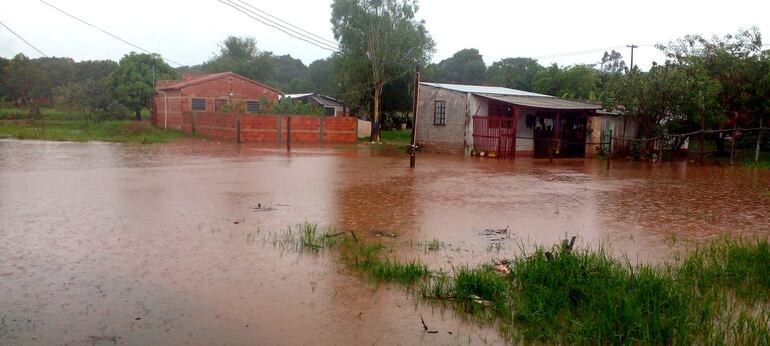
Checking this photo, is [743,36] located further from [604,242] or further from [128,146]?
[128,146]

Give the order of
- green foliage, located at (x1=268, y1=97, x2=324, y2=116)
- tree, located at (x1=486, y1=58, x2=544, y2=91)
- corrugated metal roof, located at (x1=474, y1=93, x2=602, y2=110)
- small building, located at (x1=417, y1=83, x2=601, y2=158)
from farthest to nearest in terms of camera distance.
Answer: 1. tree, located at (x1=486, y1=58, x2=544, y2=91)
2. green foliage, located at (x1=268, y1=97, x2=324, y2=116)
3. small building, located at (x1=417, y1=83, x2=601, y2=158)
4. corrugated metal roof, located at (x1=474, y1=93, x2=602, y2=110)

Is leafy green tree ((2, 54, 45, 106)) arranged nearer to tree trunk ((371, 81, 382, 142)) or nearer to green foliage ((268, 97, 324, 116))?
green foliage ((268, 97, 324, 116))

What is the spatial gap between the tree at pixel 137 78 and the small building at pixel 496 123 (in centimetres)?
2393

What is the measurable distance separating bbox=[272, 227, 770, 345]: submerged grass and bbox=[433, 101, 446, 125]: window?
21143 mm

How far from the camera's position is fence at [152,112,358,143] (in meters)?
31.3

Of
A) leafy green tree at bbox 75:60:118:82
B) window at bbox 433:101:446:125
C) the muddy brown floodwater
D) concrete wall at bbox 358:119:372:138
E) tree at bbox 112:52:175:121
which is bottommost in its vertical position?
the muddy brown floodwater

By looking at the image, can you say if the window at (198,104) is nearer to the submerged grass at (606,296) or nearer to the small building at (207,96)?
the small building at (207,96)

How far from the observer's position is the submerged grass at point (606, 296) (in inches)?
191

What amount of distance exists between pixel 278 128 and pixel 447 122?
9.40m

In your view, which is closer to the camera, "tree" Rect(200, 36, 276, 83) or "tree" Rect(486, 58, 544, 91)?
"tree" Rect(486, 58, 544, 91)

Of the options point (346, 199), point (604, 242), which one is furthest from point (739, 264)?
point (346, 199)

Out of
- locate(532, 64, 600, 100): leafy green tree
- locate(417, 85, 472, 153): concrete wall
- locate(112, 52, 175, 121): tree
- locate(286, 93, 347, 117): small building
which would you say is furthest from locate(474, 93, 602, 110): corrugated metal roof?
locate(112, 52, 175, 121): tree

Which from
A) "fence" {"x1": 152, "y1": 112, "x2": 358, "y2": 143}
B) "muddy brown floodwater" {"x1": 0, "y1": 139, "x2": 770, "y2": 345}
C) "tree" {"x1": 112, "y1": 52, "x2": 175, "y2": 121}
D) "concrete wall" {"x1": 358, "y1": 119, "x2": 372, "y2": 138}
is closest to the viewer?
"muddy brown floodwater" {"x1": 0, "y1": 139, "x2": 770, "y2": 345}

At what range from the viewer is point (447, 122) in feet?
91.3
